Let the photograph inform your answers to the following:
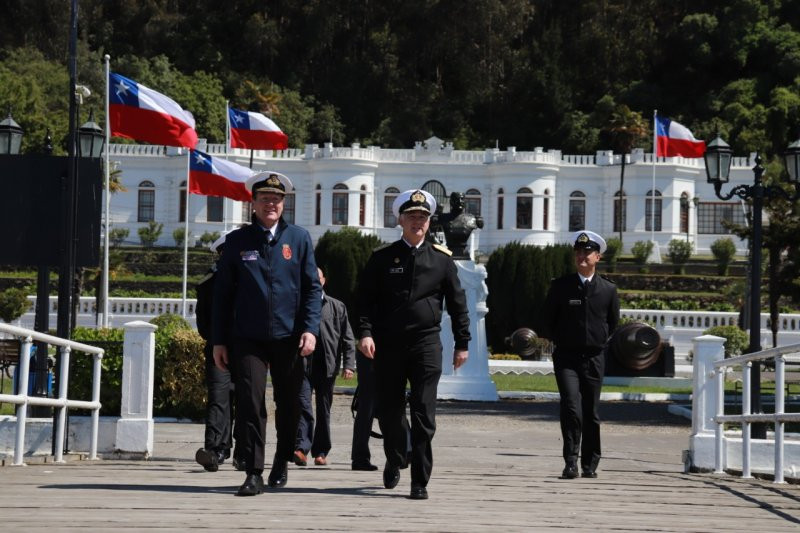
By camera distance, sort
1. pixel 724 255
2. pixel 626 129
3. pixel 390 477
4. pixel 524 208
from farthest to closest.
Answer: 1. pixel 626 129
2. pixel 524 208
3. pixel 724 255
4. pixel 390 477

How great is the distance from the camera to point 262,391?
7641 mm

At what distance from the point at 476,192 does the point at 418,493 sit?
64.9 meters

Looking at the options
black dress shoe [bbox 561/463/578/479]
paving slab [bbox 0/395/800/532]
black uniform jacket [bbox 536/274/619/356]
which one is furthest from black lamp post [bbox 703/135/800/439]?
A: black dress shoe [bbox 561/463/578/479]

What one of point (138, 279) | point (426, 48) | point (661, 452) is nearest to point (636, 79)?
point (426, 48)

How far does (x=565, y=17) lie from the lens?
3524 inches

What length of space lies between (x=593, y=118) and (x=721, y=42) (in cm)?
860

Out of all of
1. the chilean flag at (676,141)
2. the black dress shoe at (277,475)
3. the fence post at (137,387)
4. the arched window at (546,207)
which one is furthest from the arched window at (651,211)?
the black dress shoe at (277,475)

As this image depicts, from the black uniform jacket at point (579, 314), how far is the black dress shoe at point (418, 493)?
91.4 inches

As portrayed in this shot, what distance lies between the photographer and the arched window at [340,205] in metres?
71.7

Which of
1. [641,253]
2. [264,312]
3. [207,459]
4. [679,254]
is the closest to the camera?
[264,312]

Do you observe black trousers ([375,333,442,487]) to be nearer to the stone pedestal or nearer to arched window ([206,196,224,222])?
the stone pedestal

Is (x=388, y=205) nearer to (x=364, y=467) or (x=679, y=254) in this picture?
(x=679, y=254)

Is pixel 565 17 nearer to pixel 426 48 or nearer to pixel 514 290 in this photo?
pixel 426 48

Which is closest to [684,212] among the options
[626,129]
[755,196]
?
[626,129]
